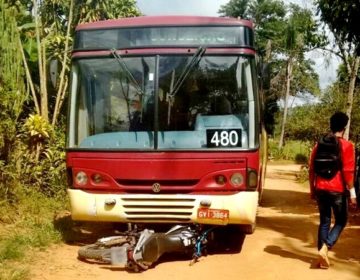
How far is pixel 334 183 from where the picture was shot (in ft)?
19.8

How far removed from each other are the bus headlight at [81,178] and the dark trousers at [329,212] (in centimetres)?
270

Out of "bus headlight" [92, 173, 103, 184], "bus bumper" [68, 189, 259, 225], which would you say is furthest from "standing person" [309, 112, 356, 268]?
"bus headlight" [92, 173, 103, 184]

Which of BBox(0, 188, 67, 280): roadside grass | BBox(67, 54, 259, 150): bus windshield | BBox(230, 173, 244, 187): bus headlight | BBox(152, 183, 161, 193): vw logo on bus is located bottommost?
BBox(0, 188, 67, 280): roadside grass

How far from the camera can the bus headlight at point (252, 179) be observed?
247 inches

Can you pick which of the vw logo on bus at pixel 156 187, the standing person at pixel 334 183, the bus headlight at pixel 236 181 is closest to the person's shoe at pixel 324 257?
the standing person at pixel 334 183

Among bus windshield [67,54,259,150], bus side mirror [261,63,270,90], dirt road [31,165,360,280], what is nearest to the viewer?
dirt road [31,165,360,280]

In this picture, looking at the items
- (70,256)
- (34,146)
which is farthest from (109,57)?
(34,146)

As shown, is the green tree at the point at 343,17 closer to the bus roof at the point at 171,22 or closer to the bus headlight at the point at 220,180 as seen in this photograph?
the bus roof at the point at 171,22

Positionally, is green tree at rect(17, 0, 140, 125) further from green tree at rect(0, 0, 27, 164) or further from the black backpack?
the black backpack

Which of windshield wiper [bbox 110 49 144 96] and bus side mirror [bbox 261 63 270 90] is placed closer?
windshield wiper [bbox 110 49 144 96]

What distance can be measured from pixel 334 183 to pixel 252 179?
91 centimetres

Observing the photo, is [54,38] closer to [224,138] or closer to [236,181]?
[224,138]

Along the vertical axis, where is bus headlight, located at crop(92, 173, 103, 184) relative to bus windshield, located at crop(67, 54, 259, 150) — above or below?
below

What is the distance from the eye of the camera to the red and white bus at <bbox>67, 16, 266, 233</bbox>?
6285 mm
